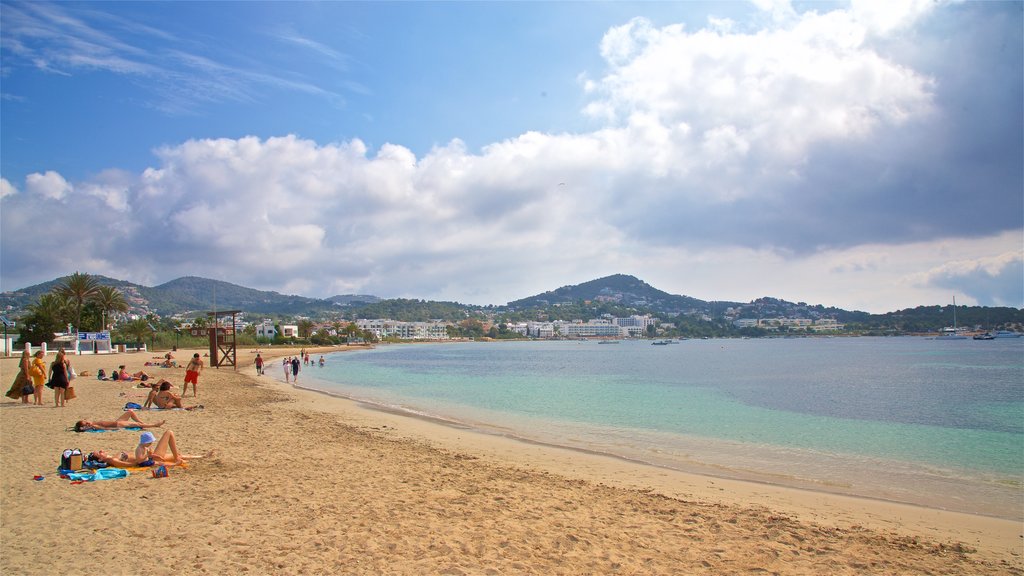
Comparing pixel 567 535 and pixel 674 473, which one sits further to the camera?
pixel 674 473

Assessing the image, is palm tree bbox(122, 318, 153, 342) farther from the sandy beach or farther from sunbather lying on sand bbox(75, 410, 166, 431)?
the sandy beach

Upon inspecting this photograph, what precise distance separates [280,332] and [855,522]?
123733 mm

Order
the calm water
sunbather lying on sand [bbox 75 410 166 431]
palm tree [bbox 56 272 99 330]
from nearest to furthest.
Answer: the calm water → sunbather lying on sand [bbox 75 410 166 431] → palm tree [bbox 56 272 99 330]

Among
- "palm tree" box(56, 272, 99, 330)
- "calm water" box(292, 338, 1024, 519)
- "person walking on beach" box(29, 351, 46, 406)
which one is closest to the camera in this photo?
"calm water" box(292, 338, 1024, 519)

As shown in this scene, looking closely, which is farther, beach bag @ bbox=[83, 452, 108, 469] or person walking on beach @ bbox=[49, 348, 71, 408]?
person walking on beach @ bbox=[49, 348, 71, 408]

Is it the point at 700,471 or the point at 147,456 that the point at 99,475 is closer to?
the point at 147,456

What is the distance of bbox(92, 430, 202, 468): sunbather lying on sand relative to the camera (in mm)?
8211

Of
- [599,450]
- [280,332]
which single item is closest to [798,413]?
[599,450]

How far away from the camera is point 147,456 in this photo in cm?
841

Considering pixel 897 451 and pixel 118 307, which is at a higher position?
pixel 118 307

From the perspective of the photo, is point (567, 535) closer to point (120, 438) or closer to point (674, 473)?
point (674, 473)

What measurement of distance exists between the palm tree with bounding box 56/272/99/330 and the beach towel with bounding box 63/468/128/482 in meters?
63.0

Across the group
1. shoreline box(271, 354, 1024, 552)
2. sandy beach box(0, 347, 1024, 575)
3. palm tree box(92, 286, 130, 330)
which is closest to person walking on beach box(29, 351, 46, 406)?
sandy beach box(0, 347, 1024, 575)

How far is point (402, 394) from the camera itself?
92.4ft
